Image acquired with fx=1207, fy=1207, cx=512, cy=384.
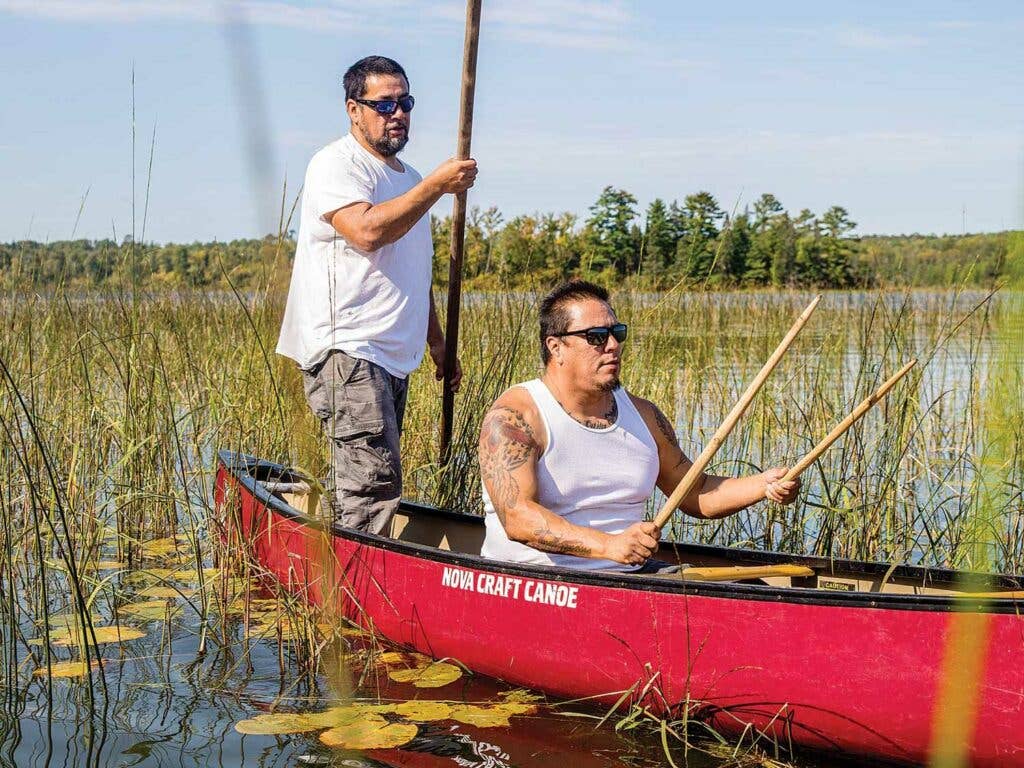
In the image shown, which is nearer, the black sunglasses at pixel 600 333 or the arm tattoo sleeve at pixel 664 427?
the black sunglasses at pixel 600 333

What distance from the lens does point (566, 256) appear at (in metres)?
7.11

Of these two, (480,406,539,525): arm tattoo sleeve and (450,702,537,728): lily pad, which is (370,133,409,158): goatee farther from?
(450,702,537,728): lily pad

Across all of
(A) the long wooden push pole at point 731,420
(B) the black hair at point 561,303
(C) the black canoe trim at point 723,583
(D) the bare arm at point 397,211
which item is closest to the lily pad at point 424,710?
(C) the black canoe trim at point 723,583

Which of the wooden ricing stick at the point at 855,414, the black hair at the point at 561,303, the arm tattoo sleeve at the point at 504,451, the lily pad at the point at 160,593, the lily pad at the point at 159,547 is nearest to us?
the wooden ricing stick at the point at 855,414

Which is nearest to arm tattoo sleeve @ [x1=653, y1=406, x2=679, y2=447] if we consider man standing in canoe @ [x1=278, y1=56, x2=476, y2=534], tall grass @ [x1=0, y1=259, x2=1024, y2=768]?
tall grass @ [x1=0, y1=259, x2=1024, y2=768]

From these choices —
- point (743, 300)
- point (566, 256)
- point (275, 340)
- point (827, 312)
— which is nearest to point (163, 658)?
point (566, 256)

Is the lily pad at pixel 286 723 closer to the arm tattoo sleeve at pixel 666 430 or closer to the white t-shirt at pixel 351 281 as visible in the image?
the white t-shirt at pixel 351 281

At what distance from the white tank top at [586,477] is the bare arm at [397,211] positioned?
2.56ft

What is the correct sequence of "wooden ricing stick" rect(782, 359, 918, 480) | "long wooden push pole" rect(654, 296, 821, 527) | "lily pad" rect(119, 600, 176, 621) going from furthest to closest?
"lily pad" rect(119, 600, 176, 621) → "wooden ricing stick" rect(782, 359, 918, 480) → "long wooden push pole" rect(654, 296, 821, 527)

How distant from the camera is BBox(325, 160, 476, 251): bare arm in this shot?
4469 millimetres

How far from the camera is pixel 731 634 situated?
12.1 ft

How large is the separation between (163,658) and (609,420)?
6.25ft

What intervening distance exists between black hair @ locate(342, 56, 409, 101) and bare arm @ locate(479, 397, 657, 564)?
1.52 m

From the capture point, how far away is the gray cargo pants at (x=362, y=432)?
4.71m
